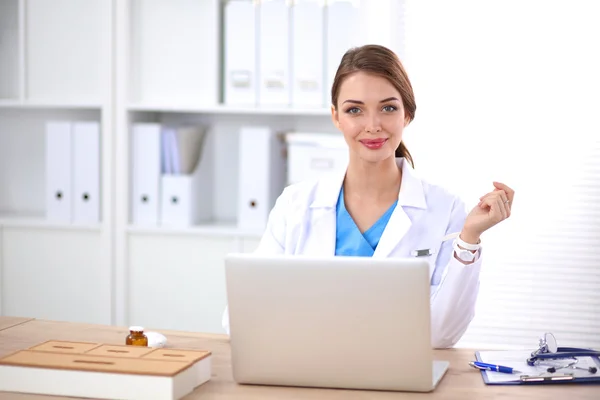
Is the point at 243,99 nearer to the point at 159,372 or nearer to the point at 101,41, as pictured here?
the point at 101,41

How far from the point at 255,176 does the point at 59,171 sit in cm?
79

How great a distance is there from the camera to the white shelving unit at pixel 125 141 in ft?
11.0

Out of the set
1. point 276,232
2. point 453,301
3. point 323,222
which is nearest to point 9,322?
point 276,232

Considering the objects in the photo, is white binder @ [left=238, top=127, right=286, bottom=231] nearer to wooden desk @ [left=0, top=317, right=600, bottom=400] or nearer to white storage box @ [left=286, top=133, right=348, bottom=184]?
white storage box @ [left=286, top=133, right=348, bottom=184]

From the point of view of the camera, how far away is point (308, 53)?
321 cm

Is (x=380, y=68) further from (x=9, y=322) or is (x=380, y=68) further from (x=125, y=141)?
(x=125, y=141)

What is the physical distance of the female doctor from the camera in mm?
2207

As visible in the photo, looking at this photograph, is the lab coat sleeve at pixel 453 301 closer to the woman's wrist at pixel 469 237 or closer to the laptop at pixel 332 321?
the woman's wrist at pixel 469 237

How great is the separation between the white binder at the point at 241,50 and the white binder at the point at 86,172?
1.86 ft

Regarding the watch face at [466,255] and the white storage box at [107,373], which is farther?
the watch face at [466,255]

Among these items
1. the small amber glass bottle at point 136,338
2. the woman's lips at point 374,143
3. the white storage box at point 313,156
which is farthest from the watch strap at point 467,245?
the white storage box at point 313,156

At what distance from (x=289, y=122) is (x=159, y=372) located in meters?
2.17

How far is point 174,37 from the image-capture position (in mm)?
3420

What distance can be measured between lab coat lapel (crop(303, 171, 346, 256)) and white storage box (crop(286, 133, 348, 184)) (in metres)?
0.85
